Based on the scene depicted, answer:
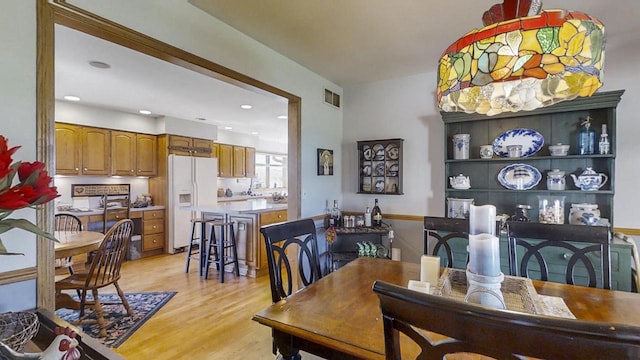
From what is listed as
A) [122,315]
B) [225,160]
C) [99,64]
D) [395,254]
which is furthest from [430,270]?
[225,160]

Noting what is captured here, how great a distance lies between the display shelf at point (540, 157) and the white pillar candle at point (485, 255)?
1993 millimetres

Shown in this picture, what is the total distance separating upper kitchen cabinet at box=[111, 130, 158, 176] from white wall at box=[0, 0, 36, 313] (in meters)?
4.09

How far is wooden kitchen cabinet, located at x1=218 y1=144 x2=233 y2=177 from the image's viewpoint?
6531mm

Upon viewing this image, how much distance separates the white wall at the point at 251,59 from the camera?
5.91ft

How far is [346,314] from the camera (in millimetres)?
1212

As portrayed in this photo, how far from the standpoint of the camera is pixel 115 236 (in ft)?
9.07

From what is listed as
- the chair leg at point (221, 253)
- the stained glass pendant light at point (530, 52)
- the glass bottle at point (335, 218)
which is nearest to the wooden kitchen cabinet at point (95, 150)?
the chair leg at point (221, 253)

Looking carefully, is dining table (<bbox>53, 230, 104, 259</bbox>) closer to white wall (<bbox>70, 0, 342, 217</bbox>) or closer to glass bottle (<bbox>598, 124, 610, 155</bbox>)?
white wall (<bbox>70, 0, 342, 217</bbox>)

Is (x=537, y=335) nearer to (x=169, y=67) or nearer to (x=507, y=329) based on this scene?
(x=507, y=329)

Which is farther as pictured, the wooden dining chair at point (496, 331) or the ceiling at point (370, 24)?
the ceiling at point (370, 24)

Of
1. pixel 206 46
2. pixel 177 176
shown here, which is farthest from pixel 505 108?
pixel 177 176

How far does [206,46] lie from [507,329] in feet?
7.77

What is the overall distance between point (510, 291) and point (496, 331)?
994mm

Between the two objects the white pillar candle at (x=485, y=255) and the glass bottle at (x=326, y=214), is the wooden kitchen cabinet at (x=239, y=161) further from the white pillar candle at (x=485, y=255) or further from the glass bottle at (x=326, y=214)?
the white pillar candle at (x=485, y=255)
